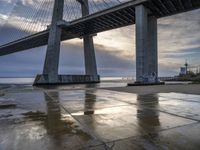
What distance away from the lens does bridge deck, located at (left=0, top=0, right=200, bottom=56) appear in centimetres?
2260

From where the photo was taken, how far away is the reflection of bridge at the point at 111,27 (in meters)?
21.0

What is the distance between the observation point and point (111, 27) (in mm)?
32906

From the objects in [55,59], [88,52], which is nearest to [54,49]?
[55,59]

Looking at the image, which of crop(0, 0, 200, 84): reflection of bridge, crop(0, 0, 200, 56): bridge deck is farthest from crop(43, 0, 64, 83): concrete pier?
crop(0, 0, 200, 56): bridge deck

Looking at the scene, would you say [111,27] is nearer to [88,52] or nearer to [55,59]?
[88,52]

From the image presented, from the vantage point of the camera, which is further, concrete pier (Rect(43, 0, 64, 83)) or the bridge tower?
concrete pier (Rect(43, 0, 64, 83))

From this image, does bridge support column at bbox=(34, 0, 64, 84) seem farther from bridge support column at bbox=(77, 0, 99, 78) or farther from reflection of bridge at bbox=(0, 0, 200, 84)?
bridge support column at bbox=(77, 0, 99, 78)

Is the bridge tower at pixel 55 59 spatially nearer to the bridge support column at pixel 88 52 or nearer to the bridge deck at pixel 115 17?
the bridge support column at pixel 88 52

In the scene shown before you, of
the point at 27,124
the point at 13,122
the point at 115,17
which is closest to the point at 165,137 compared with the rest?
the point at 27,124

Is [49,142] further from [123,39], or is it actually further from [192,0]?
[123,39]

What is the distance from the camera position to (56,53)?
29.3m

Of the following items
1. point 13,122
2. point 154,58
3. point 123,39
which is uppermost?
point 123,39

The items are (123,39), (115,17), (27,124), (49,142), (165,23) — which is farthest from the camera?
(123,39)

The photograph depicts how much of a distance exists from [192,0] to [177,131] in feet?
80.7
